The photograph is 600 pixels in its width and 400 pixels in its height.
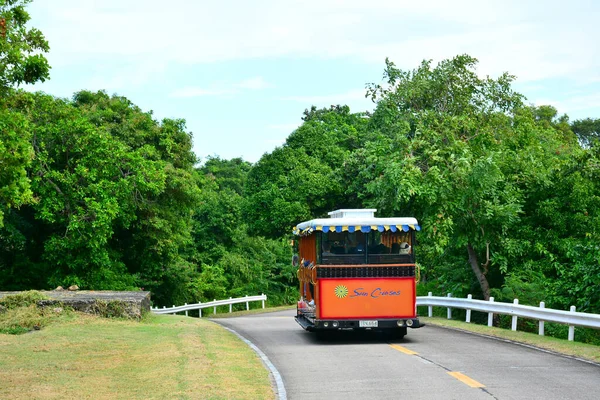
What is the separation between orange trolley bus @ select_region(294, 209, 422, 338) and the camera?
1805cm

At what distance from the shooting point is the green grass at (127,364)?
11289 millimetres

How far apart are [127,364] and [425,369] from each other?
523 cm

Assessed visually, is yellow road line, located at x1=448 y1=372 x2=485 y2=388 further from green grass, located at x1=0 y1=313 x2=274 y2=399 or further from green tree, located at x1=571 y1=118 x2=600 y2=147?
green tree, located at x1=571 y1=118 x2=600 y2=147

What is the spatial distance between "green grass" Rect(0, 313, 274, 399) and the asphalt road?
2.54ft

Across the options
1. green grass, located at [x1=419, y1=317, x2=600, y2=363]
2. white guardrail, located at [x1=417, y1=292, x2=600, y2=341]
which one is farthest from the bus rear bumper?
white guardrail, located at [x1=417, y1=292, x2=600, y2=341]

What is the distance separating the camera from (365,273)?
1822 centimetres

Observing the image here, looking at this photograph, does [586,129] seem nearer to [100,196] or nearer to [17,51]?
[100,196]

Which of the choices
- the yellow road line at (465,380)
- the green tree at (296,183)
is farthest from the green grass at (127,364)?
the green tree at (296,183)

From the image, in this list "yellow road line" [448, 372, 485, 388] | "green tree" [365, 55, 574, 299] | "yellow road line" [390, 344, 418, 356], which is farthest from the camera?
"green tree" [365, 55, 574, 299]

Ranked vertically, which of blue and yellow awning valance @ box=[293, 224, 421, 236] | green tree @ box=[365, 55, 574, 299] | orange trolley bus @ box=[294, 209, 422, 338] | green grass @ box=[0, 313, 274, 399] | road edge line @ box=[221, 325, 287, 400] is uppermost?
green tree @ box=[365, 55, 574, 299]

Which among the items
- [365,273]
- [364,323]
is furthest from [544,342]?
[365,273]

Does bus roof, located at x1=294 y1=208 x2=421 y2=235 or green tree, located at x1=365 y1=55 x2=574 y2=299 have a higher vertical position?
green tree, located at x1=365 y1=55 x2=574 y2=299

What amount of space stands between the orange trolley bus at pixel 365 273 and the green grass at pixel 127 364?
89.1 inches

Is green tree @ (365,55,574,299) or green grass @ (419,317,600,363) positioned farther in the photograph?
green tree @ (365,55,574,299)
